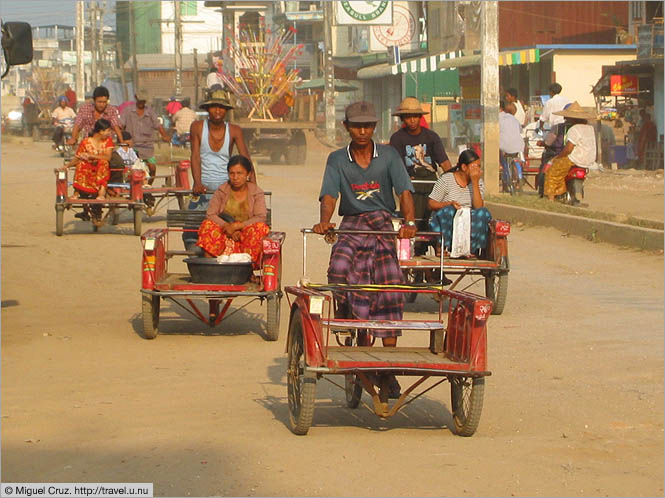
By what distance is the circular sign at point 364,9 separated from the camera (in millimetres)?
42562

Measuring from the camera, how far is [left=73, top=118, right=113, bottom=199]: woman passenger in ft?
56.5

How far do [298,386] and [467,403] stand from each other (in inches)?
37.1

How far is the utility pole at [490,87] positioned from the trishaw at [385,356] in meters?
15.1

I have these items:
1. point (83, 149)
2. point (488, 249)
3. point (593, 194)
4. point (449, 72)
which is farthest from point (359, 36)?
point (488, 249)

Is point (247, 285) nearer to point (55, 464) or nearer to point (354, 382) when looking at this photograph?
point (354, 382)

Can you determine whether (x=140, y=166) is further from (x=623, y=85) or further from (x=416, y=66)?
(x=416, y=66)

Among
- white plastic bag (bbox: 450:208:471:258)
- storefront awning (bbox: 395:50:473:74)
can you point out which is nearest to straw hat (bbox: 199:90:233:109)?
white plastic bag (bbox: 450:208:471:258)

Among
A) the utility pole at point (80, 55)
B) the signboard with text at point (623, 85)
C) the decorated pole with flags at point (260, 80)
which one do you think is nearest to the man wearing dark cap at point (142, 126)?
the decorated pole with flags at point (260, 80)

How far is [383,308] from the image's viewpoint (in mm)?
7523

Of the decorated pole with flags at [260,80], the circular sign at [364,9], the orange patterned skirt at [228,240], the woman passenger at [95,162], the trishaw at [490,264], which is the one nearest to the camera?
the orange patterned skirt at [228,240]

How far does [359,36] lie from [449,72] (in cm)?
1646

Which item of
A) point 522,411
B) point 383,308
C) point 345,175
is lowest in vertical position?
point 522,411

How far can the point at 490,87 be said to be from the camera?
22.6 m

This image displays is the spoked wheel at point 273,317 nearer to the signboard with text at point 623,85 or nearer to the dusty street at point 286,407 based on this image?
the dusty street at point 286,407
